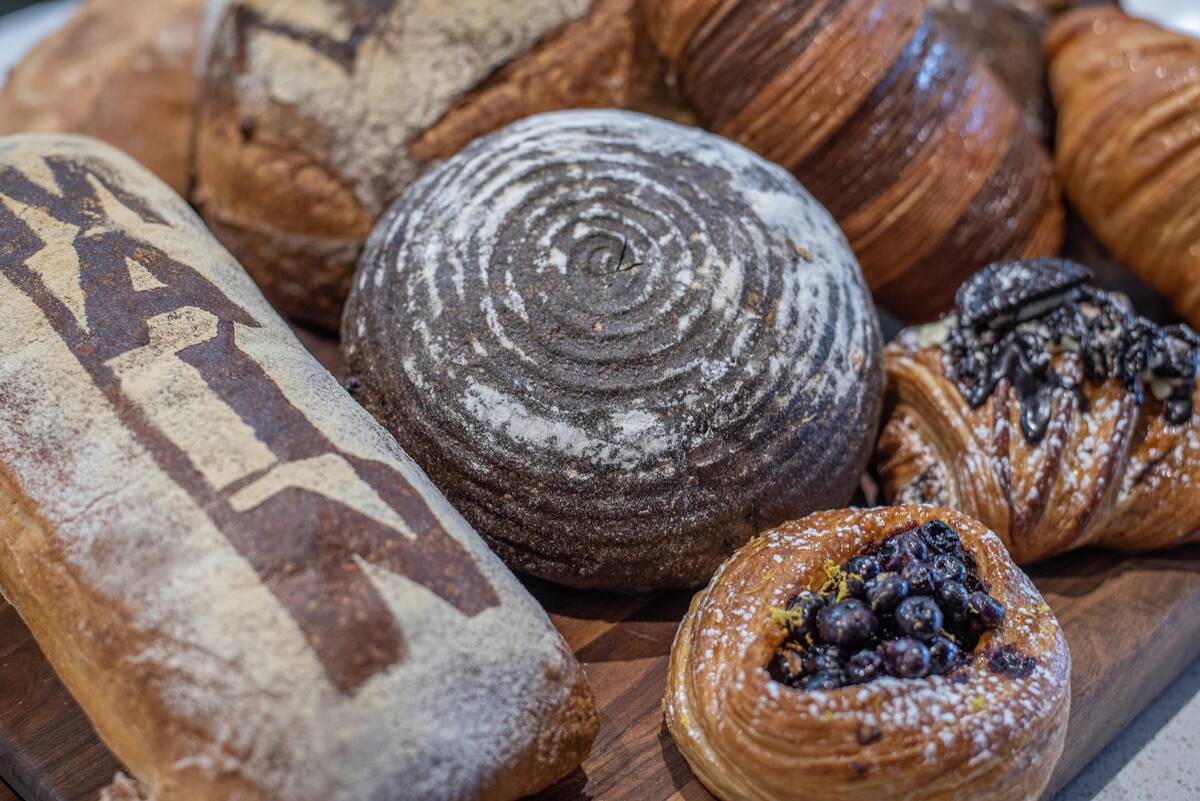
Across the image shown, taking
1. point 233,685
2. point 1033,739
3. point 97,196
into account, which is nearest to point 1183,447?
point 1033,739

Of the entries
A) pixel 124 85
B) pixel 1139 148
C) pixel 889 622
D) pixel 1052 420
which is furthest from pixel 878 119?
pixel 124 85

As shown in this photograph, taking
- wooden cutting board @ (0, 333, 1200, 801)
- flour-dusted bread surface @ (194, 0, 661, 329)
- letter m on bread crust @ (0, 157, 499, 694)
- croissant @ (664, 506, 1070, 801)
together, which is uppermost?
→ flour-dusted bread surface @ (194, 0, 661, 329)

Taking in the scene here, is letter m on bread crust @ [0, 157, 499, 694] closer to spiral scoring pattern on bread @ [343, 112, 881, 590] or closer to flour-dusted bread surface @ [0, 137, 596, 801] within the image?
flour-dusted bread surface @ [0, 137, 596, 801]

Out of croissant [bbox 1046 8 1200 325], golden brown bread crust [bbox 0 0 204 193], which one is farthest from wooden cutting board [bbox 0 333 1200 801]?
golden brown bread crust [bbox 0 0 204 193]

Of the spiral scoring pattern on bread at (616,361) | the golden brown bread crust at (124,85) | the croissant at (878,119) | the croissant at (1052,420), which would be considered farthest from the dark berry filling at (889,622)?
the golden brown bread crust at (124,85)

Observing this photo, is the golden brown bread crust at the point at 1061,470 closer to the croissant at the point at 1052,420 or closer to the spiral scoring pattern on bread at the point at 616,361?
the croissant at the point at 1052,420
